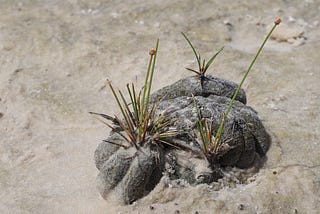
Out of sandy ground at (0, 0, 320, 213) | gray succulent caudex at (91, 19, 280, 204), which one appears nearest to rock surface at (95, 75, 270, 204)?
gray succulent caudex at (91, 19, 280, 204)

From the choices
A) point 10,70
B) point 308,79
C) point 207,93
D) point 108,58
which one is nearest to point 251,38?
point 308,79

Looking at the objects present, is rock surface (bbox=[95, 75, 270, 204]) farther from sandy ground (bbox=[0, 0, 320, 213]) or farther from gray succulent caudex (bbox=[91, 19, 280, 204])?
sandy ground (bbox=[0, 0, 320, 213])

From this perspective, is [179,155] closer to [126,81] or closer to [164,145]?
[164,145]

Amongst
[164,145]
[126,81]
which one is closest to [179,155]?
[164,145]

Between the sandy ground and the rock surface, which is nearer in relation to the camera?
the rock surface

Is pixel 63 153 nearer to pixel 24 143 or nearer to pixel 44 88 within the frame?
pixel 24 143

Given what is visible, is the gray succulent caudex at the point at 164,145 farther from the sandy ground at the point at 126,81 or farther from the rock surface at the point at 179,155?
the sandy ground at the point at 126,81

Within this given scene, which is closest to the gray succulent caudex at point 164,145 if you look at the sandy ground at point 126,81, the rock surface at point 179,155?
the rock surface at point 179,155

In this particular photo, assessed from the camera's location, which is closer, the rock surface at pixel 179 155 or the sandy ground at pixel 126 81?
the rock surface at pixel 179 155
